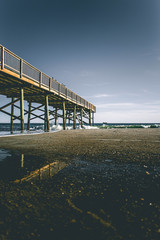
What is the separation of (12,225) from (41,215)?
178mm

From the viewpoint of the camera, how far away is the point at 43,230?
73 centimetres

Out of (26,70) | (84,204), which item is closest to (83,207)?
(84,204)

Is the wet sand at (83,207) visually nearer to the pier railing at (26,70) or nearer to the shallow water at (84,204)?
the shallow water at (84,204)

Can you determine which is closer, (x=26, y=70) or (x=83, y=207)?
(x=83, y=207)

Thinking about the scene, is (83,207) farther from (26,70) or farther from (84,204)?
(26,70)

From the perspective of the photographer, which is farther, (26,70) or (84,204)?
(26,70)

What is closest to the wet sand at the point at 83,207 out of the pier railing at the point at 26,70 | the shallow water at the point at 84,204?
the shallow water at the point at 84,204

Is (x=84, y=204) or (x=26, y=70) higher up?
(x=26, y=70)

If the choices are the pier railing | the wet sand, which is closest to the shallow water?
the wet sand

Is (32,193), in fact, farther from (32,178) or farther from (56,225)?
(56,225)

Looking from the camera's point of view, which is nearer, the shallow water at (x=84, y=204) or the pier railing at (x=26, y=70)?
the shallow water at (x=84, y=204)

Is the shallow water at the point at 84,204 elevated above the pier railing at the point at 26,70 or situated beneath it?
situated beneath

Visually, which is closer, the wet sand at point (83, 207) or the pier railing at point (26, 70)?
the wet sand at point (83, 207)

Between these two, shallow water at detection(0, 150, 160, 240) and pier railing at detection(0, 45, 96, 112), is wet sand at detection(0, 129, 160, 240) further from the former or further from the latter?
pier railing at detection(0, 45, 96, 112)
